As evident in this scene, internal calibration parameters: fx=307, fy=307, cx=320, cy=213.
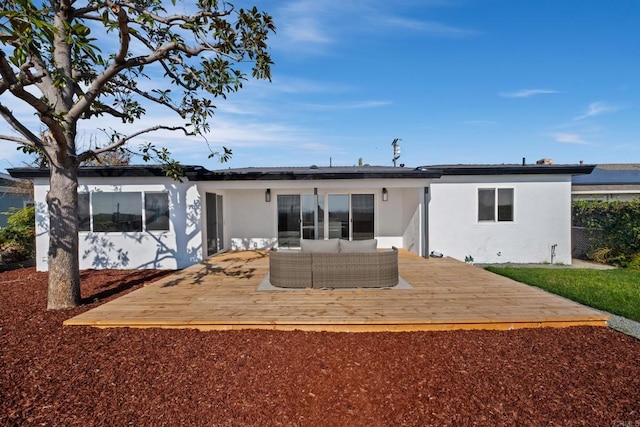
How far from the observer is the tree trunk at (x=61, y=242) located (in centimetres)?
554

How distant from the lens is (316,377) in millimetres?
A: 3238

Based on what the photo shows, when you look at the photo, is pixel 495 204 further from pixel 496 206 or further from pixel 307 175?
pixel 307 175

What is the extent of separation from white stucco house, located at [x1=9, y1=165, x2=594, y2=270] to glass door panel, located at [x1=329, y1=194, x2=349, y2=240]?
38mm

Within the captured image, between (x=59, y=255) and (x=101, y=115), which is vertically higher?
(x=101, y=115)

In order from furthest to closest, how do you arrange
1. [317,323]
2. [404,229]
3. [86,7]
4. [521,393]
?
1. [404,229]
2. [86,7]
3. [317,323]
4. [521,393]

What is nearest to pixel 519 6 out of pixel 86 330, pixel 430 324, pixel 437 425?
pixel 430 324

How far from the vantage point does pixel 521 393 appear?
2.95 metres

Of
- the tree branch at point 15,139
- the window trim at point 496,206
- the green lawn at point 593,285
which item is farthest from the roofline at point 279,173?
the green lawn at point 593,285

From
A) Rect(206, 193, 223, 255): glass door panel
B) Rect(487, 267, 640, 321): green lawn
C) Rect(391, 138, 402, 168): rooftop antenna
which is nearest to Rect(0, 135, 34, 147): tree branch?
Rect(206, 193, 223, 255): glass door panel

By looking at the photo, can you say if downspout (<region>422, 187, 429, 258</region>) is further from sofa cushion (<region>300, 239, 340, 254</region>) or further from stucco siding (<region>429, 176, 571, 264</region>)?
sofa cushion (<region>300, 239, 340, 254</region>)

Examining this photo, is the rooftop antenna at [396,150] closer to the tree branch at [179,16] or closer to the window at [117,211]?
the window at [117,211]

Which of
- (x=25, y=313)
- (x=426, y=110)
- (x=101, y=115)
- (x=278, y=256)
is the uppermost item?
(x=426, y=110)

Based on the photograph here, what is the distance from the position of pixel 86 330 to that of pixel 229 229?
7.47m

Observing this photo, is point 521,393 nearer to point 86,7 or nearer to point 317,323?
point 317,323
